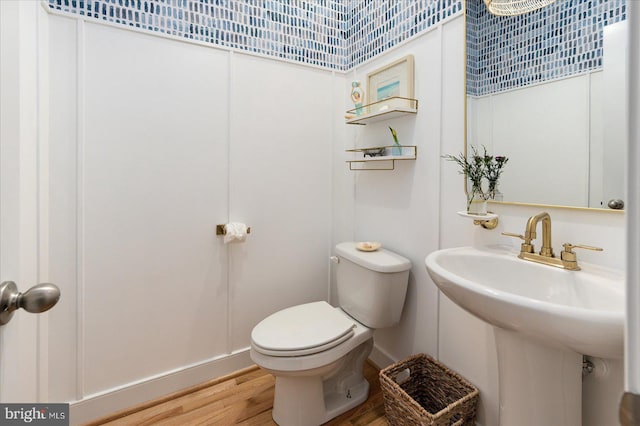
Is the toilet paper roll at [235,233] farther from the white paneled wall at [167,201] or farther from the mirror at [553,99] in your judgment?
the mirror at [553,99]

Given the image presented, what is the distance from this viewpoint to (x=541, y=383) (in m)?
0.96

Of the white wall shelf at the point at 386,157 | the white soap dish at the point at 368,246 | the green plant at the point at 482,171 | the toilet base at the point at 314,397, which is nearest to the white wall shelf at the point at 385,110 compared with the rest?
the white wall shelf at the point at 386,157

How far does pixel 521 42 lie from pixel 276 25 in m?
1.35

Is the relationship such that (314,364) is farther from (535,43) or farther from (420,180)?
(535,43)

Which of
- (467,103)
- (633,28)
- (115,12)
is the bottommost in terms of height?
(633,28)

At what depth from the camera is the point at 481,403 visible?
1.37 m

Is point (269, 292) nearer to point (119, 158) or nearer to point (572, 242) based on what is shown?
point (119, 158)

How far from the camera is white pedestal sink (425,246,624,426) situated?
2.23 feet

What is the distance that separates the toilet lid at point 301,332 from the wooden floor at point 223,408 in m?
0.46

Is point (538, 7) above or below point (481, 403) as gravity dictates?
above

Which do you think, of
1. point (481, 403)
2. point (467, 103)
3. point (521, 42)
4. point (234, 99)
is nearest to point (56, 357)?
point (234, 99)

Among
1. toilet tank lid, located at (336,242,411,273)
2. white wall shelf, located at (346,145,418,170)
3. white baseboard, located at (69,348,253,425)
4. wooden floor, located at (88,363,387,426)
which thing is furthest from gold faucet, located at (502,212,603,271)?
white baseboard, located at (69,348,253,425)

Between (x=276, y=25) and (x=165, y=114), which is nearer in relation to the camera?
(x=165, y=114)

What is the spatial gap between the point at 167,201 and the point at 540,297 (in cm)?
170
